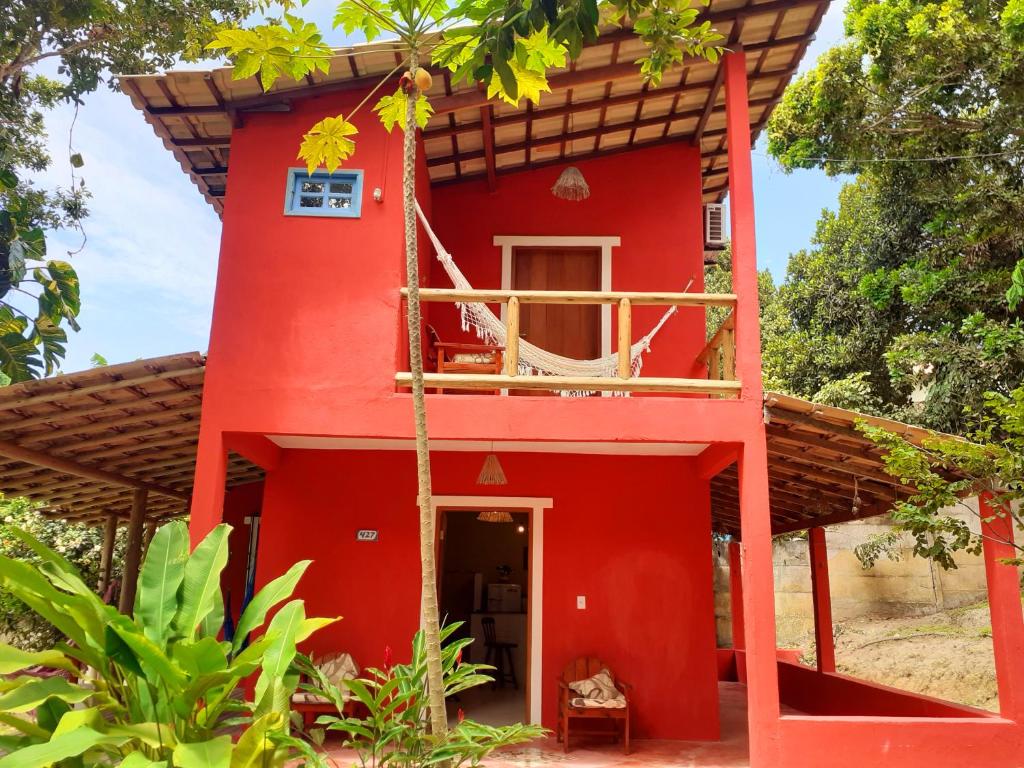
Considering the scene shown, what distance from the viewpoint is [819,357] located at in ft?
40.7

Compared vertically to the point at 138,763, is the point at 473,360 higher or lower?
higher

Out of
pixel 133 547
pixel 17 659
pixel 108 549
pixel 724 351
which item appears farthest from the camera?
pixel 108 549

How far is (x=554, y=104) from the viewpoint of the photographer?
686 centimetres

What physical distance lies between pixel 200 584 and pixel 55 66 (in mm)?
10015

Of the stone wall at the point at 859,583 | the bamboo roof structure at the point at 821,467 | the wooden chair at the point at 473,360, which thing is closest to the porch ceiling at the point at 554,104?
the wooden chair at the point at 473,360

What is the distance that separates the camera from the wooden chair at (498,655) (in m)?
9.35

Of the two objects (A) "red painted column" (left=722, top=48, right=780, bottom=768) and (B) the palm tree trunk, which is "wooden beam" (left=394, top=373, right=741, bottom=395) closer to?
(A) "red painted column" (left=722, top=48, right=780, bottom=768)

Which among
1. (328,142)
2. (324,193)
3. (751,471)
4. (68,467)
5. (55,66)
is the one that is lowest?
(751,471)

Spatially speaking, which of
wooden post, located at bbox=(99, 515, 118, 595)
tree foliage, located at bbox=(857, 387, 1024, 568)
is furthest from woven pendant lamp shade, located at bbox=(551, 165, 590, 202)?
wooden post, located at bbox=(99, 515, 118, 595)

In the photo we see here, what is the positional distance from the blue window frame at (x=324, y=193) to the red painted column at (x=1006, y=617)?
4.93 m

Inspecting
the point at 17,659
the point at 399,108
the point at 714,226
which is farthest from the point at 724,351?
the point at 17,659

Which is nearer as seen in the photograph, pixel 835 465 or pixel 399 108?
pixel 399 108

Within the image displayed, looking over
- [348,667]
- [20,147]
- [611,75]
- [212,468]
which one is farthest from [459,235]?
[20,147]

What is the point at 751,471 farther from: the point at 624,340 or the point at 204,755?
the point at 204,755
